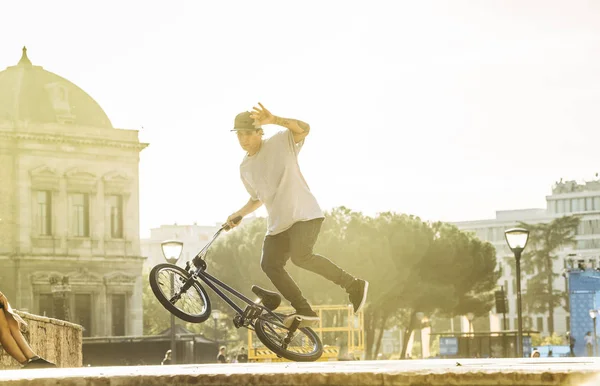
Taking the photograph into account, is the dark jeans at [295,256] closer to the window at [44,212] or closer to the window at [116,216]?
the window at [44,212]

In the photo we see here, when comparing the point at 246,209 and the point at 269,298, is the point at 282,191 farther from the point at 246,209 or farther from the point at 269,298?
the point at 269,298

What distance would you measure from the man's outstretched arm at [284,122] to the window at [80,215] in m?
63.6

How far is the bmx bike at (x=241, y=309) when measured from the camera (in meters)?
10.3

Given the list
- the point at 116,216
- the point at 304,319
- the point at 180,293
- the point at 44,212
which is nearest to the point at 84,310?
the point at 44,212

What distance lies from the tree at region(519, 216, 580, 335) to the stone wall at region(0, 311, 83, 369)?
→ 10013 centimetres

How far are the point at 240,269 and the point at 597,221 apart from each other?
9770cm

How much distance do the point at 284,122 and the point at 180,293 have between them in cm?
184

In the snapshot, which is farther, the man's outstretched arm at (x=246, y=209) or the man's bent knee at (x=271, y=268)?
the man's outstretched arm at (x=246, y=209)

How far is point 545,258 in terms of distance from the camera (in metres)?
117

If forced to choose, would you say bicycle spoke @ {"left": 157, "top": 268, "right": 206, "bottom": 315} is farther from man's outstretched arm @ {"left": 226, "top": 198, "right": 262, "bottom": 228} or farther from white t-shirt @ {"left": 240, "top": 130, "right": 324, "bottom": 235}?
white t-shirt @ {"left": 240, "top": 130, "right": 324, "bottom": 235}

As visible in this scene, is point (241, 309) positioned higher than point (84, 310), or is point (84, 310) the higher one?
point (241, 309)

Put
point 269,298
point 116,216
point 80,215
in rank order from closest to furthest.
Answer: point 269,298 < point 80,215 < point 116,216

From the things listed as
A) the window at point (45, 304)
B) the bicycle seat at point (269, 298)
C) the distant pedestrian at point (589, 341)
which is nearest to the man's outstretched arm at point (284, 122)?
the bicycle seat at point (269, 298)

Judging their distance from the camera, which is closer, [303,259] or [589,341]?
[303,259]
